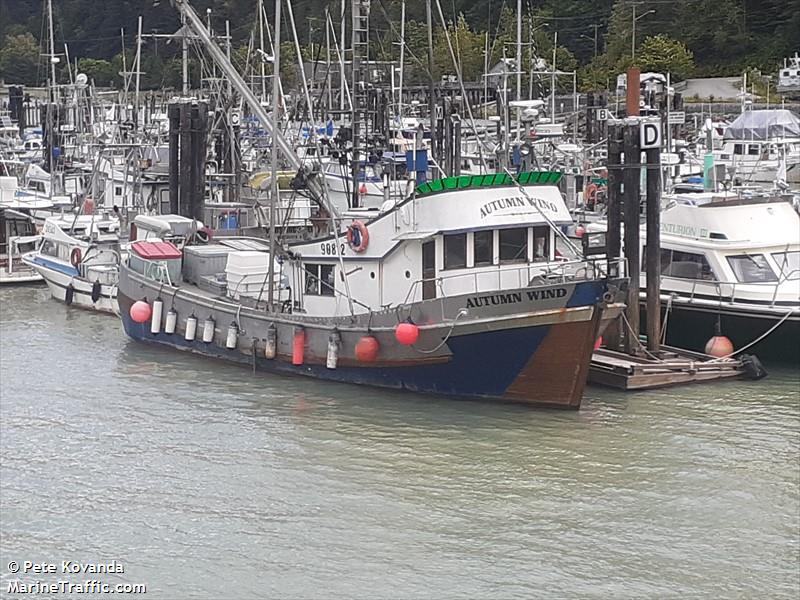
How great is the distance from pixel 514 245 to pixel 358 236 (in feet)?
8.35

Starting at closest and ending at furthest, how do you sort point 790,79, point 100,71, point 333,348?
1. point 333,348
2. point 790,79
3. point 100,71

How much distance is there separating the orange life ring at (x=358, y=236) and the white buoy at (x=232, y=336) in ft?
9.22

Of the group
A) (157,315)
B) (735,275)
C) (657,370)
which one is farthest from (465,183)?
(157,315)

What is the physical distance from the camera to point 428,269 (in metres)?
22.6

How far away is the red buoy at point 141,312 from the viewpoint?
27.0m

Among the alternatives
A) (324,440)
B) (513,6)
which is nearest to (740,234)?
(324,440)

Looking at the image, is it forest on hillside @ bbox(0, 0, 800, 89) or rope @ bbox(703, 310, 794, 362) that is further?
forest on hillside @ bbox(0, 0, 800, 89)

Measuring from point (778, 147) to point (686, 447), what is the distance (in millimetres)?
20103

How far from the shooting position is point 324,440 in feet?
68.1

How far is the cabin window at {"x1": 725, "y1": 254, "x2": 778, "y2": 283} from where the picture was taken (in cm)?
2500

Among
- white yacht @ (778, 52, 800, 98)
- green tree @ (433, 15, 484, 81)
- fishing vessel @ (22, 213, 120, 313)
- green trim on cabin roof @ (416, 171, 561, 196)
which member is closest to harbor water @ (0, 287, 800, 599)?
green trim on cabin roof @ (416, 171, 561, 196)

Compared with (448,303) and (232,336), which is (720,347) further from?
(232,336)

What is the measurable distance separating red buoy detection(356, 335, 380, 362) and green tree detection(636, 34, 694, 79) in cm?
4365

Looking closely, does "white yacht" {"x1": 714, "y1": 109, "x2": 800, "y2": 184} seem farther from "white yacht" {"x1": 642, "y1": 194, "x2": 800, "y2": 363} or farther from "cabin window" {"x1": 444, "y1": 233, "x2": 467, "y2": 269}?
"cabin window" {"x1": 444, "y1": 233, "x2": 467, "y2": 269}
